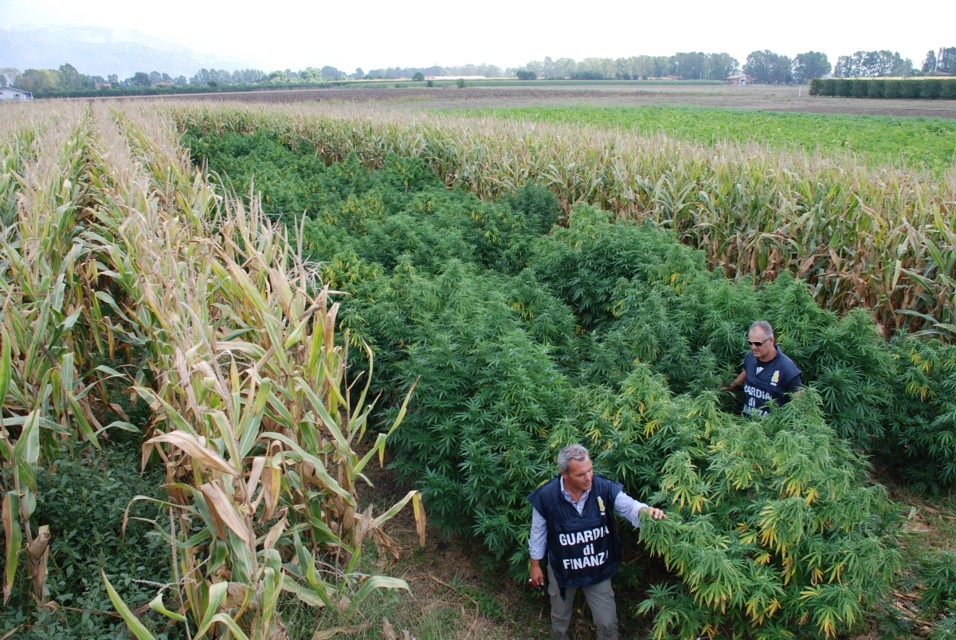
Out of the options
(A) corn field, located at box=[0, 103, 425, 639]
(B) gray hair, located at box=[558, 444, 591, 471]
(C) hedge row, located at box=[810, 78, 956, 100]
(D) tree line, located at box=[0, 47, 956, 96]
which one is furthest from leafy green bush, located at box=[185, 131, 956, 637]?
(D) tree line, located at box=[0, 47, 956, 96]

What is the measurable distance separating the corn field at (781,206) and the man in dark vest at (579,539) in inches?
168

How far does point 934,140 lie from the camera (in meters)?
19.3

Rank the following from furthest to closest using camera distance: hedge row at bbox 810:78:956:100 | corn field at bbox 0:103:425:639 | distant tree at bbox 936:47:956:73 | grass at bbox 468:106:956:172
A: distant tree at bbox 936:47:956:73
hedge row at bbox 810:78:956:100
grass at bbox 468:106:956:172
corn field at bbox 0:103:425:639

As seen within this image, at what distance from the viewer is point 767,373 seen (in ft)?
15.7

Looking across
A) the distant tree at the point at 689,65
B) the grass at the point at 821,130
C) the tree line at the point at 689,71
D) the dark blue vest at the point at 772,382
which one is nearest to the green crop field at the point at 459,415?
the dark blue vest at the point at 772,382

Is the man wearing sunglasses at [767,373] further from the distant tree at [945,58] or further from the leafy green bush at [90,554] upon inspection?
the distant tree at [945,58]

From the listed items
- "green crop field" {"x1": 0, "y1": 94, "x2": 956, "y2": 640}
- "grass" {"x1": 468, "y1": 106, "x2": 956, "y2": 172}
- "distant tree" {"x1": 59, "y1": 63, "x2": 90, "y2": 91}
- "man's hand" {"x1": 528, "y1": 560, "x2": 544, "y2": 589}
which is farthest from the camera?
"distant tree" {"x1": 59, "y1": 63, "x2": 90, "y2": 91}

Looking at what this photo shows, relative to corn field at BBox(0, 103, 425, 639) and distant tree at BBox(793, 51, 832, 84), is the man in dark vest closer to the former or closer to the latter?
corn field at BBox(0, 103, 425, 639)

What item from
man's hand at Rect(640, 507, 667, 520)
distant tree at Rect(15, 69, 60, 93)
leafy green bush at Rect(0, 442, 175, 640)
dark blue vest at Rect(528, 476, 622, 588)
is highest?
distant tree at Rect(15, 69, 60, 93)

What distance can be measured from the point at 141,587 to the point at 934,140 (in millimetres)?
22782

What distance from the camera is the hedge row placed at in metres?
42.7

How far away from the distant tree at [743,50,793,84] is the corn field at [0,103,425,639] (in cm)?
11095

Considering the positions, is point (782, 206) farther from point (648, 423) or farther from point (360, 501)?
point (360, 501)

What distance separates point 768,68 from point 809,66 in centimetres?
647
